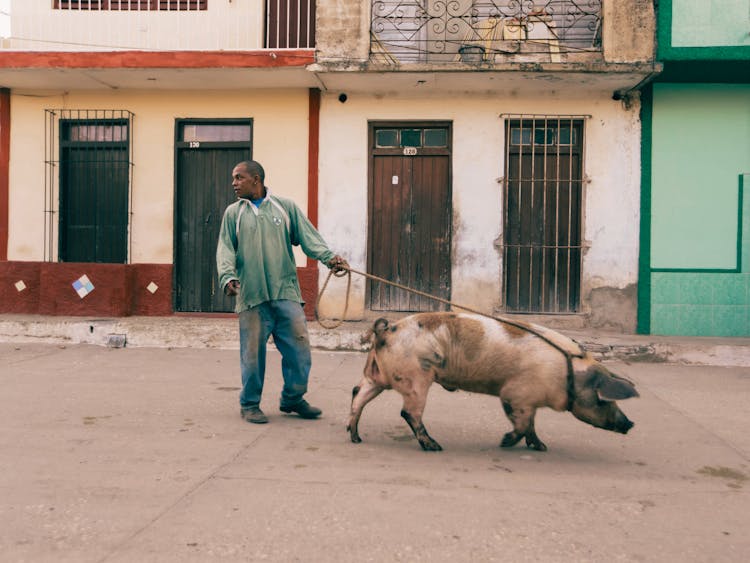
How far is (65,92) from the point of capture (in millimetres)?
10500

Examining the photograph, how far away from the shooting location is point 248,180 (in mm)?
5051

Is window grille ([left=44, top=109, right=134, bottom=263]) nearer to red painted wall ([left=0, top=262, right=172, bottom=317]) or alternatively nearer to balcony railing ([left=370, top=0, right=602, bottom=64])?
red painted wall ([left=0, top=262, right=172, bottom=317])

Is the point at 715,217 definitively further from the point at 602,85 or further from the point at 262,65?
the point at 262,65

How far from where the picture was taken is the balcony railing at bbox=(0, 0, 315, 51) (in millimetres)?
10250

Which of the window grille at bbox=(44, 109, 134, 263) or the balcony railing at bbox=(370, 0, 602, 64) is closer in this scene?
the balcony railing at bbox=(370, 0, 602, 64)

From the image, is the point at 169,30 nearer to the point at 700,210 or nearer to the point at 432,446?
the point at 700,210

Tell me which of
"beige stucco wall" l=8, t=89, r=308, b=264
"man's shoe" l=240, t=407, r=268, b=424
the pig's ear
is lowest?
"man's shoe" l=240, t=407, r=268, b=424

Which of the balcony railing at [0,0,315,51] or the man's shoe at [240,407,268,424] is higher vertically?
the balcony railing at [0,0,315,51]

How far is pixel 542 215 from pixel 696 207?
206 centimetres

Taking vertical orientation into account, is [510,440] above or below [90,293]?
below

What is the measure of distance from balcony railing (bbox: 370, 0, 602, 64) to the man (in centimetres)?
508

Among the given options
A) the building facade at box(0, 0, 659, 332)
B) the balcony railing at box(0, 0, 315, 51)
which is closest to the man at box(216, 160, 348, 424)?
the building facade at box(0, 0, 659, 332)

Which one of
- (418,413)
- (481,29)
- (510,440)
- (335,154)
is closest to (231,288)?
(418,413)

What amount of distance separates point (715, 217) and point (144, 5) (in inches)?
341
